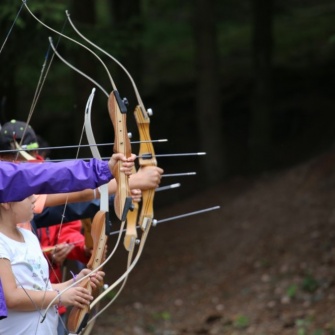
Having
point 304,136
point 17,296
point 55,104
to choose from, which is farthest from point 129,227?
point 304,136

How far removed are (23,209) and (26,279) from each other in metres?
0.30

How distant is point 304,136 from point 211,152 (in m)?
3.05

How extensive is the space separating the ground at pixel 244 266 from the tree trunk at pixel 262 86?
1128 millimetres

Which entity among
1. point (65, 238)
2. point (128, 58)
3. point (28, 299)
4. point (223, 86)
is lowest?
point (223, 86)

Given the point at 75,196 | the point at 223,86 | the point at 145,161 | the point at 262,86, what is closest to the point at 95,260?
the point at 75,196

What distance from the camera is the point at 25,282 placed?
13.9 feet

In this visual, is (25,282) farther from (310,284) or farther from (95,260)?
(310,284)

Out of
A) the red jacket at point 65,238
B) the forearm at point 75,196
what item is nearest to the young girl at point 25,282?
the forearm at point 75,196

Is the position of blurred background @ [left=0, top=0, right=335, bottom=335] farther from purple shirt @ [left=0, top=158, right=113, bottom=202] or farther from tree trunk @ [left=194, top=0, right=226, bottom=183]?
purple shirt @ [left=0, top=158, right=113, bottom=202]

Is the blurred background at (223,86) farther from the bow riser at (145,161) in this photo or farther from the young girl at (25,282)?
the young girl at (25,282)

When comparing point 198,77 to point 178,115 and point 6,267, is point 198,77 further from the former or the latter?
point 6,267

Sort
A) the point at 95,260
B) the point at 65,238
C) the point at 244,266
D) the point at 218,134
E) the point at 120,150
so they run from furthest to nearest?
the point at 218,134 → the point at 244,266 → the point at 65,238 → the point at 95,260 → the point at 120,150

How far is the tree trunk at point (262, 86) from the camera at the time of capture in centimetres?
1533

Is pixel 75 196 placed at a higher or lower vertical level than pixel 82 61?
higher
